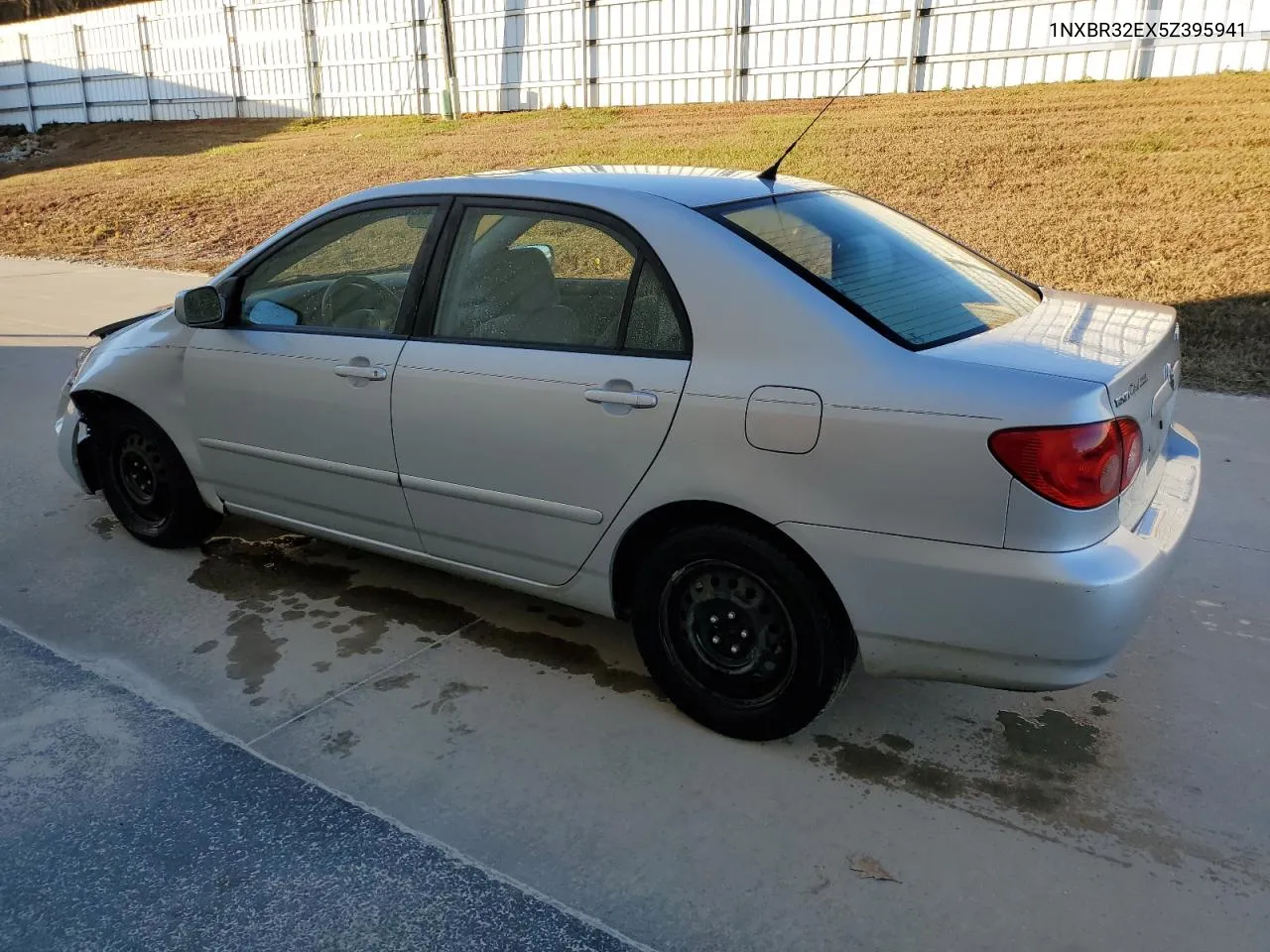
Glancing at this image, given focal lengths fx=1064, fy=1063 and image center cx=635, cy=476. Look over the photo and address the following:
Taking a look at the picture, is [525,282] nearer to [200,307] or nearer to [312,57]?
[200,307]

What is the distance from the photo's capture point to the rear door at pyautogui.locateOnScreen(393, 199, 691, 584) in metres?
3.08

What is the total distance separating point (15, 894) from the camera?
2580mm

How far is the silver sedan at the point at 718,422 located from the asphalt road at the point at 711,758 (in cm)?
30

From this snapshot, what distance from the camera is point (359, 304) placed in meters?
3.89

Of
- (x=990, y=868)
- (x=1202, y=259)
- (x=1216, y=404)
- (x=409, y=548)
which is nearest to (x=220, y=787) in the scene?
(x=409, y=548)

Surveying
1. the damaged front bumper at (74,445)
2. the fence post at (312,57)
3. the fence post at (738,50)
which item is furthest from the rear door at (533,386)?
the fence post at (312,57)

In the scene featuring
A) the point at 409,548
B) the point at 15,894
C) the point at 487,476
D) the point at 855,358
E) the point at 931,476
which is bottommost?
the point at 15,894


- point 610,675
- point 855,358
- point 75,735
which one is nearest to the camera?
point 855,358

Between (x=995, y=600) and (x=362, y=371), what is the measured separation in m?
2.18

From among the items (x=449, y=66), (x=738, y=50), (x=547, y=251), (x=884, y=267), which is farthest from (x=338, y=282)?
(x=449, y=66)

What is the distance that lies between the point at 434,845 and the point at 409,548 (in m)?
1.31

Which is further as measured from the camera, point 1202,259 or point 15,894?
point 1202,259

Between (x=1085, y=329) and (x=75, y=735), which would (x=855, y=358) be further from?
(x=75, y=735)

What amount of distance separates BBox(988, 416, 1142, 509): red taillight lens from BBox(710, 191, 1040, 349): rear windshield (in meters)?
0.42
